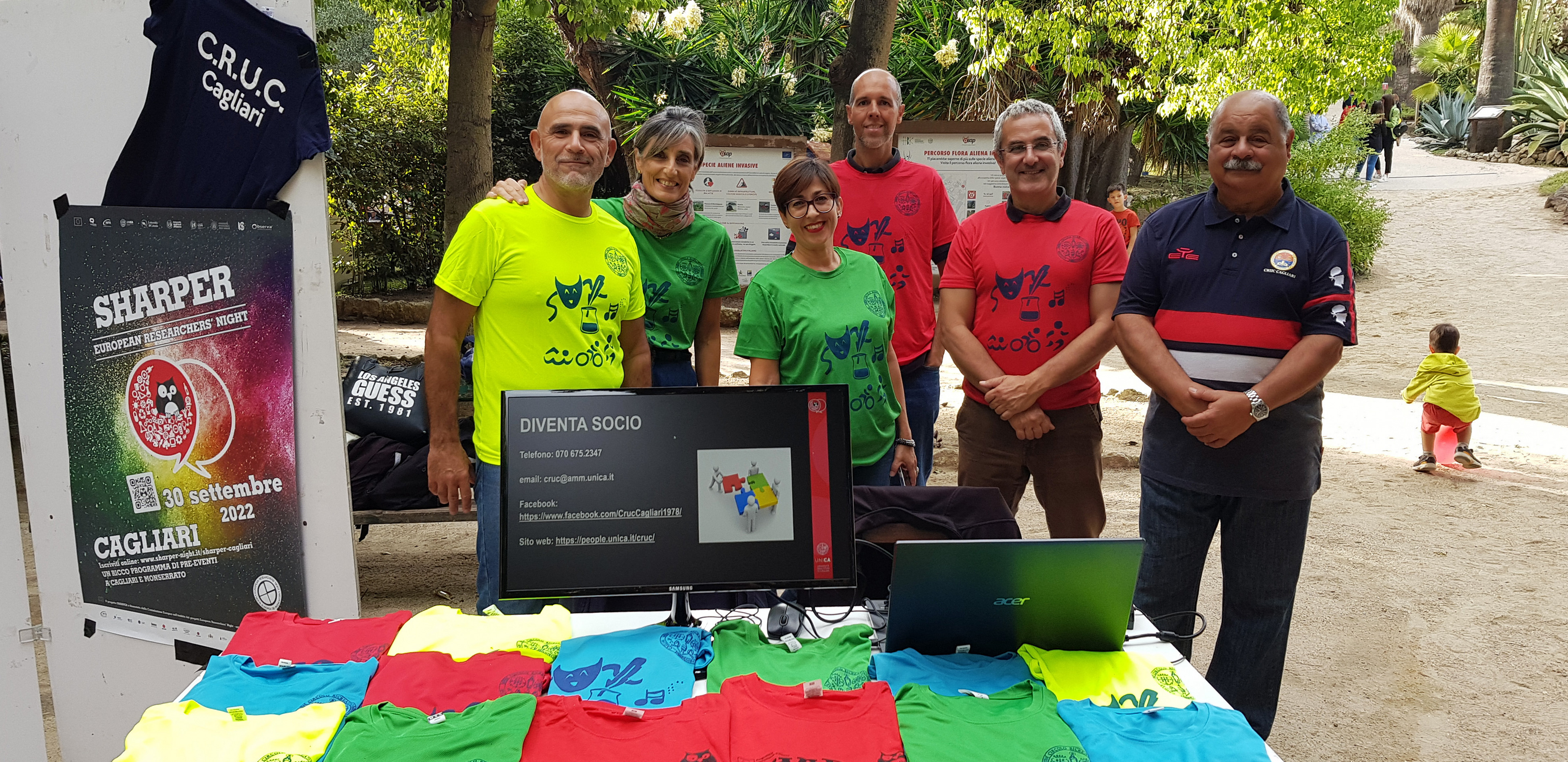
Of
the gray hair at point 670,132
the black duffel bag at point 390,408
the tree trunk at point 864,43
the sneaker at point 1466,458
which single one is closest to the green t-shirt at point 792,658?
the gray hair at point 670,132

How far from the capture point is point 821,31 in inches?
614

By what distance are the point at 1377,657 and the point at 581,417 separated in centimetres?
375

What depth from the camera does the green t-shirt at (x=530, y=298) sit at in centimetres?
294

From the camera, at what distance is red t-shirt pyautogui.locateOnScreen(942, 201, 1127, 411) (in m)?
3.57

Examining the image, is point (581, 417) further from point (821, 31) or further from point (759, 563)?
point (821, 31)

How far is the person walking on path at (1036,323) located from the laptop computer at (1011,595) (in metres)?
1.44

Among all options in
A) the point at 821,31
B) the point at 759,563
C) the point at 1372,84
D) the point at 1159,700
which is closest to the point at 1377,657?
the point at 1159,700

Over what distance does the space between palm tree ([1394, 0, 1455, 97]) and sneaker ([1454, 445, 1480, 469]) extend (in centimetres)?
3296

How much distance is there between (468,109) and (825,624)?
602cm

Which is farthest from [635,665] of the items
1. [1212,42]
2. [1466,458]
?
[1212,42]

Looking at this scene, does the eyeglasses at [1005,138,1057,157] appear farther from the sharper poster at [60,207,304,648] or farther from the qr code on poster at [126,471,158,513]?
the qr code on poster at [126,471,158,513]

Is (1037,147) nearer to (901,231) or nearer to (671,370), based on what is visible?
(901,231)

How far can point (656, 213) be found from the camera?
338 cm

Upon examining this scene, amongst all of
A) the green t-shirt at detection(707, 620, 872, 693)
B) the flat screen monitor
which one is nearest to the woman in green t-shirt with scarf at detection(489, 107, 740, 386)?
the flat screen monitor
